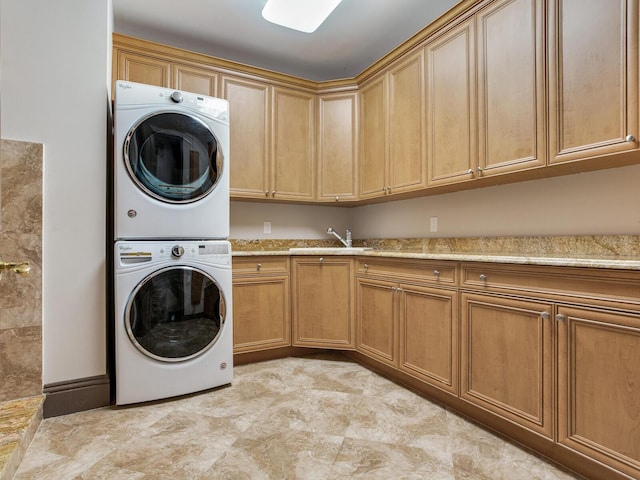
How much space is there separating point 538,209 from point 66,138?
107 inches

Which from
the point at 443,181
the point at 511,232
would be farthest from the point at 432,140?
the point at 511,232

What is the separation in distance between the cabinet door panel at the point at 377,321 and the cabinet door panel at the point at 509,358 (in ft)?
1.86

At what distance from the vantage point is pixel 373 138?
3008mm

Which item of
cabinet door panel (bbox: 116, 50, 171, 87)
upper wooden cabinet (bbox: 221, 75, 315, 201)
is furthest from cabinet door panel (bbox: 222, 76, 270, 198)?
cabinet door panel (bbox: 116, 50, 171, 87)

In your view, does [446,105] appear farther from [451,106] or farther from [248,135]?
[248,135]

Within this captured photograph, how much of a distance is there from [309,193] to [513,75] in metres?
1.77

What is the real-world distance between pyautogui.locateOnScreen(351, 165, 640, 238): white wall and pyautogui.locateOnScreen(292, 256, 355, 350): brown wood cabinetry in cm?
72

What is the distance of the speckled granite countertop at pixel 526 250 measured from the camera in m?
1.50

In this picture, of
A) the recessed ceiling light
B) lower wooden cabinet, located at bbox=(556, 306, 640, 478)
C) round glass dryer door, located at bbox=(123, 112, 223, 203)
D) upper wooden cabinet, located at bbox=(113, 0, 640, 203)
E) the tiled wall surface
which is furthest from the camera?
the recessed ceiling light

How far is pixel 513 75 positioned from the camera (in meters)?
1.94

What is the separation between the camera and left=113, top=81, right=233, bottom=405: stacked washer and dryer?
2.06m

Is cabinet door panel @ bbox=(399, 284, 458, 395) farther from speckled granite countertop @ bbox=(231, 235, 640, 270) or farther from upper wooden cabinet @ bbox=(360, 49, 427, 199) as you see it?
upper wooden cabinet @ bbox=(360, 49, 427, 199)

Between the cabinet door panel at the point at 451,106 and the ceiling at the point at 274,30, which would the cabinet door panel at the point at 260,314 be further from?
the ceiling at the point at 274,30

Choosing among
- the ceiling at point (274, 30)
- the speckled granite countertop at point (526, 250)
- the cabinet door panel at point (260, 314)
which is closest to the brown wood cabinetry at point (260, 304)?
the cabinet door panel at point (260, 314)
